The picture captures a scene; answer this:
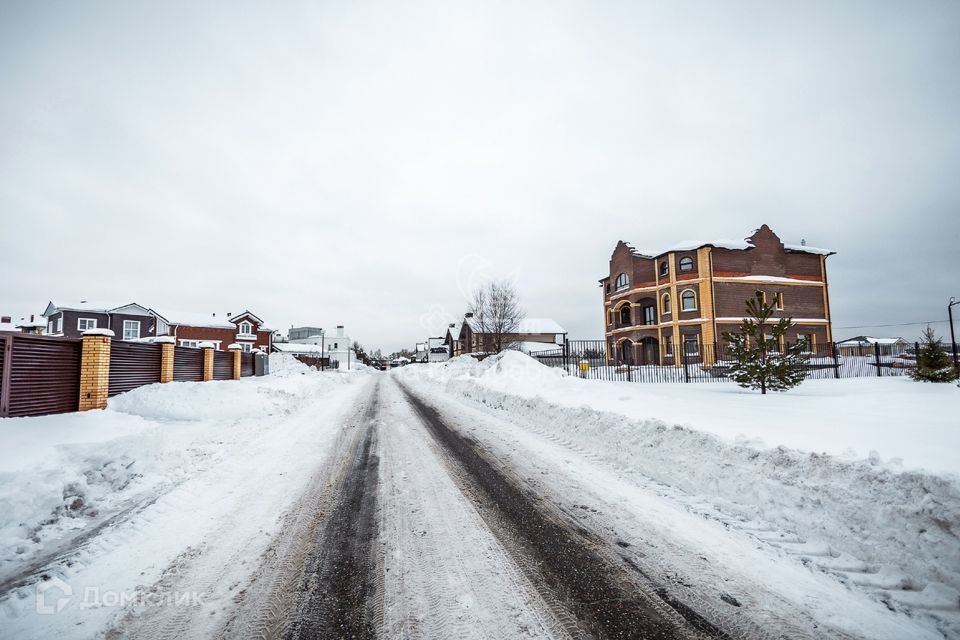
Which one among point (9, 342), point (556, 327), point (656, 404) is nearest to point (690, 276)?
point (656, 404)

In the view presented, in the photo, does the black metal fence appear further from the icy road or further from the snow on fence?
the snow on fence

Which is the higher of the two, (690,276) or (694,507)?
(690,276)

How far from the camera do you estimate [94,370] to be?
9383 millimetres

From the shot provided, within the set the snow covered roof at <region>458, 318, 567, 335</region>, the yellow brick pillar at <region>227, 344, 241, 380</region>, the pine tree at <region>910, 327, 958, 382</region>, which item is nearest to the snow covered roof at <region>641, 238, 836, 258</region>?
the pine tree at <region>910, 327, 958, 382</region>

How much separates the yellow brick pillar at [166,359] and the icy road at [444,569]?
11088 mm

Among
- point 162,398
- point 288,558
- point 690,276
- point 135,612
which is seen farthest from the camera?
point 690,276

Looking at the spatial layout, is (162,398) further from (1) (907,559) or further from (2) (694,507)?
(1) (907,559)

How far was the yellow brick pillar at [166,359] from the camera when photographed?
13.7 m

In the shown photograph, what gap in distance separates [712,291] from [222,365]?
1380 inches

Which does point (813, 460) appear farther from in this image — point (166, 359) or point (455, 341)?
point (455, 341)

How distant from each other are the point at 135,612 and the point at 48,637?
0.43 m

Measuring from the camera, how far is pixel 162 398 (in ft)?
36.1

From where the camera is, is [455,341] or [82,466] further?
[455,341]

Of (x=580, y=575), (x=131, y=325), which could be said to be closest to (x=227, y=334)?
(x=131, y=325)
